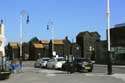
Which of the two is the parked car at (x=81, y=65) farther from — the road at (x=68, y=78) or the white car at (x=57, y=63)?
the white car at (x=57, y=63)

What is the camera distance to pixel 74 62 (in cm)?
4703

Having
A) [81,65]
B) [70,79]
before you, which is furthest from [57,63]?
[70,79]

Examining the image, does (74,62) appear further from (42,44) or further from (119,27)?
(42,44)

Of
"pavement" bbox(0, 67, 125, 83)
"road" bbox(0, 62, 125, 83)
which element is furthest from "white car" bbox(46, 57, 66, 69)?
"pavement" bbox(0, 67, 125, 83)

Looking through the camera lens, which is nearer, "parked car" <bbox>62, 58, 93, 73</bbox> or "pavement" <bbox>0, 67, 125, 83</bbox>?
"pavement" <bbox>0, 67, 125, 83</bbox>

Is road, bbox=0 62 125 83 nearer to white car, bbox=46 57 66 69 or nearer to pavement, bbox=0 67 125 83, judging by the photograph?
pavement, bbox=0 67 125 83

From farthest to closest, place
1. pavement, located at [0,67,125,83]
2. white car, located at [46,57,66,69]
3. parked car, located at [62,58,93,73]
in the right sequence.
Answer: white car, located at [46,57,66,69], parked car, located at [62,58,93,73], pavement, located at [0,67,125,83]

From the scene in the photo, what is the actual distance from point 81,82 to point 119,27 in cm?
6303

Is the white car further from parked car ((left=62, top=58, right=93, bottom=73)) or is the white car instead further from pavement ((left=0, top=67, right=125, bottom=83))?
pavement ((left=0, top=67, right=125, bottom=83))

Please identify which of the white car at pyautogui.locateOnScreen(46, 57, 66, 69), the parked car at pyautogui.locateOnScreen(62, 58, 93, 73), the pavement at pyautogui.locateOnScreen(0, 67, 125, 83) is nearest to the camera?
the pavement at pyautogui.locateOnScreen(0, 67, 125, 83)

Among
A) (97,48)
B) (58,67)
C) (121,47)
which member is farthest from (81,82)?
(97,48)

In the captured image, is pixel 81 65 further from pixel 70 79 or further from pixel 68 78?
pixel 70 79

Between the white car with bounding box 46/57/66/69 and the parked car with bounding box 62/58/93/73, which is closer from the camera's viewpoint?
the parked car with bounding box 62/58/93/73

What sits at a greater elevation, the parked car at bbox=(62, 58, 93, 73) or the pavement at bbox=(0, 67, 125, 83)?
the parked car at bbox=(62, 58, 93, 73)
